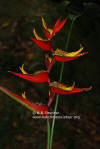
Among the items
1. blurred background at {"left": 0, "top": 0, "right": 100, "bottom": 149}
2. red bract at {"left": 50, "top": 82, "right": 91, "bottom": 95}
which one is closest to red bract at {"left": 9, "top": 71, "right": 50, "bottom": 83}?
red bract at {"left": 50, "top": 82, "right": 91, "bottom": 95}

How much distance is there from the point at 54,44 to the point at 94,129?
2.38 ft

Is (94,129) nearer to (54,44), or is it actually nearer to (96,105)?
(96,105)

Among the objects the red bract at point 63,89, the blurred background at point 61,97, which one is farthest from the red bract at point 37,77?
the blurred background at point 61,97

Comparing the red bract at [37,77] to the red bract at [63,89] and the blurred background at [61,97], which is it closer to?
the red bract at [63,89]

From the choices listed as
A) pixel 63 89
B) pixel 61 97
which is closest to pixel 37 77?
pixel 63 89

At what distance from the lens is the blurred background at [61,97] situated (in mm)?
1269

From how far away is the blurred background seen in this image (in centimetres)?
127

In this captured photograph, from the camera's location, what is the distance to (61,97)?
1542 mm

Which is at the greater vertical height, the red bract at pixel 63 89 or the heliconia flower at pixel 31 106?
the red bract at pixel 63 89

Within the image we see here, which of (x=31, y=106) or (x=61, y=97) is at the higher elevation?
(x=31, y=106)

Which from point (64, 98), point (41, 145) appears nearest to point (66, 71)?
point (64, 98)

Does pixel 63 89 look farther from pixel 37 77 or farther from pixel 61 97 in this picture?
pixel 61 97

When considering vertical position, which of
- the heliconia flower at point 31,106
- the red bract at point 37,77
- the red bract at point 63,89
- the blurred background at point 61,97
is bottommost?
the blurred background at point 61,97

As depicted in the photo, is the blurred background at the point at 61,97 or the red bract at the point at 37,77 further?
the blurred background at the point at 61,97
